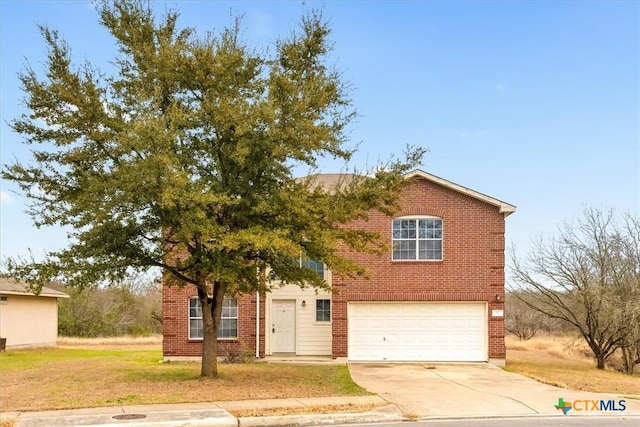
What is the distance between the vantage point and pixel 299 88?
16406 millimetres

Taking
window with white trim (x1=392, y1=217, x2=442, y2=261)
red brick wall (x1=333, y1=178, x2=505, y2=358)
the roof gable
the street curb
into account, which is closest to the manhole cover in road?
the street curb

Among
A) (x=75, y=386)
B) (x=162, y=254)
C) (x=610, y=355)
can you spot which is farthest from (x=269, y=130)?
(x=610, y=355)

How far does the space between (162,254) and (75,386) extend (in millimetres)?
3624

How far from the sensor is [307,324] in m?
25.4

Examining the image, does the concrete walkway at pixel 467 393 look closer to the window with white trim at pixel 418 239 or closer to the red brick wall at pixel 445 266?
the red brick wall at pixel 445 266

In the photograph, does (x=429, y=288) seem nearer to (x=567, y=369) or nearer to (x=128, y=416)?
(x=567, y=369)

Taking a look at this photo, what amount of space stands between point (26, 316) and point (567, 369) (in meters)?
27.4

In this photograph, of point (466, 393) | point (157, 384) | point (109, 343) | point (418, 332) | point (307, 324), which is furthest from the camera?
point (109, 343)

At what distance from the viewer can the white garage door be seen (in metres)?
24.1

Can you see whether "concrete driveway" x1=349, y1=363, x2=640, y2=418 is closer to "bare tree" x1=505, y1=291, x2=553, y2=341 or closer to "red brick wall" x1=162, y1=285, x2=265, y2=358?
"red brick wall" x1=162, y1=285, x2=265, y2=358

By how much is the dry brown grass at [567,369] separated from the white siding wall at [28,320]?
24.3 metres

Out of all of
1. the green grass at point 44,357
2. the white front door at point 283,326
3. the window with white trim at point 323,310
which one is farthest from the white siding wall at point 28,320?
the window with white trim at point 323,310

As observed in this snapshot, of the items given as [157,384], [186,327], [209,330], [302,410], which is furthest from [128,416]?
[186,327]

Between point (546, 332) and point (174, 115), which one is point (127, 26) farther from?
point (546, 332)
